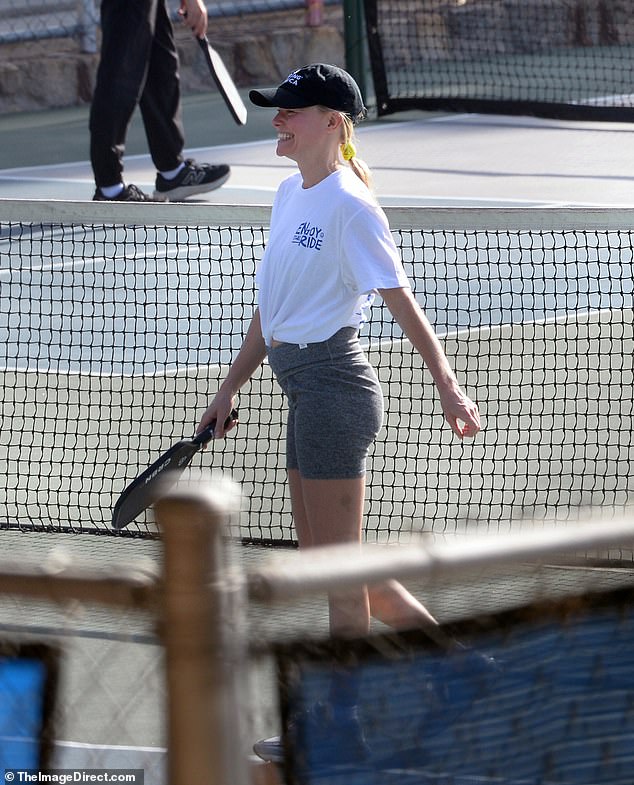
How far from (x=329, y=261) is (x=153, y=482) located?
916 millimetres

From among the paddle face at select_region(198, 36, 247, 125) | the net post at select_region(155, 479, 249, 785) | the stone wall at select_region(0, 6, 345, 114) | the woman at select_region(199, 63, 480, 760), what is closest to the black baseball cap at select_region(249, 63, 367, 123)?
the woman at select_region(199, 63, 480, 760)

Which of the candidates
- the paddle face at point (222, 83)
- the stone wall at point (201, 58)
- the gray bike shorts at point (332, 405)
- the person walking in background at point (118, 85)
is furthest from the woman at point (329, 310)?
the stone wall at point (201, 58)

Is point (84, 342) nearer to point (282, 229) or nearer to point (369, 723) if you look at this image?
point (282, 229)

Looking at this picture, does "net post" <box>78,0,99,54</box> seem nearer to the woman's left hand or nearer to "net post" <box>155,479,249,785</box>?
the woman's left hand

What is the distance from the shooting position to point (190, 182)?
10.2 meters

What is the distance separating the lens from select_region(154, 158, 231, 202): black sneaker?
33.6ft

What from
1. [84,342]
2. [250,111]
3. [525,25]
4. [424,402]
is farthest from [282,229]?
[525,25]

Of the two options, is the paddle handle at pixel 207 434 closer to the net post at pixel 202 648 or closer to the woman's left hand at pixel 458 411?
the woman's left hand at pixel 458 411

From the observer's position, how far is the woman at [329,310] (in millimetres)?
3619

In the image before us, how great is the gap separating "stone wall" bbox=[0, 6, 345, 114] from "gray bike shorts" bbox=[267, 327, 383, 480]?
12141 millimetres

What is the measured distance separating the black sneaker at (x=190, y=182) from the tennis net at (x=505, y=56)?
3.51 metres

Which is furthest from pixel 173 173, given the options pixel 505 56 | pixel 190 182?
pixel 505 56

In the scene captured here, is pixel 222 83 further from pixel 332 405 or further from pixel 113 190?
pixel 332 405

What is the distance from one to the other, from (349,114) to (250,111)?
37.8 ft
